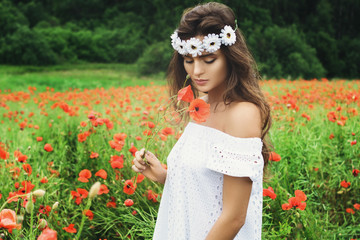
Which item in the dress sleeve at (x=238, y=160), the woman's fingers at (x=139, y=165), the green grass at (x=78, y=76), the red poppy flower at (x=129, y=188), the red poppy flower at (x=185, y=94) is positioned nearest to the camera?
the dress sleeve at (x=238, y=160)

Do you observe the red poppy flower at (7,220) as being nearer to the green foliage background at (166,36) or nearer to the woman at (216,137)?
the woman at (216,137)

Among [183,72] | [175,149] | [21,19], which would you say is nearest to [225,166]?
[175,149]

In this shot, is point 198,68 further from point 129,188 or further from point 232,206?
point 129,188

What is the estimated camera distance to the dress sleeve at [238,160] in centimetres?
115

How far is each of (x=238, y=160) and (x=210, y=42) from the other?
44cm

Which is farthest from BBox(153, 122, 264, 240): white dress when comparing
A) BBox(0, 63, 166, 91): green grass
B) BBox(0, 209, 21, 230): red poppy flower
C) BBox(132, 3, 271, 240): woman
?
BBox(0, 63, 166, 91): green grass

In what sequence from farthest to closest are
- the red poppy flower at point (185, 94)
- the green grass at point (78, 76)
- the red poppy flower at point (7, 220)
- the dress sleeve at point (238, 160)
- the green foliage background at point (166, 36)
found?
the green foliage background at point (166, 36) < the green grass at point (78, 76) < the red poppy flower at point (185, 94) < the dress sleeve at point (238, 160) < the red poppy flower at point (7, 220)

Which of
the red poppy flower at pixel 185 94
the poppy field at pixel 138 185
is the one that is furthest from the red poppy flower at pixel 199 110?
the poppy field at pixel 138 185

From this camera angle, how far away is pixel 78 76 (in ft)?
61.2

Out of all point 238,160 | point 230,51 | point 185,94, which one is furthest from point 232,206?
point 230,51

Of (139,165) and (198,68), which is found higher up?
(198,68)

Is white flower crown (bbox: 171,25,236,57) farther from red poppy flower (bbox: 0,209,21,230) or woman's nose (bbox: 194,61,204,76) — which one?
red poppy flower (bbox: 0,209,21,230)

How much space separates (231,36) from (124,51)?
26.7 m

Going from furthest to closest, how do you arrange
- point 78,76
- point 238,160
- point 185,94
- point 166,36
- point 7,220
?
point 166,36 → point 78,76 → point 185,94 → point 238,160 → point 7,220
